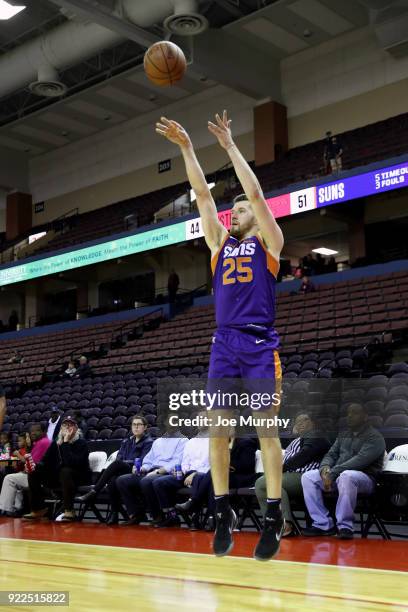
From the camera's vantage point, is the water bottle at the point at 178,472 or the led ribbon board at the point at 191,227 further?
the led ribbon board at the point at 191,227

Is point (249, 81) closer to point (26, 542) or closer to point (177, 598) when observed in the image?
point (26, 542)

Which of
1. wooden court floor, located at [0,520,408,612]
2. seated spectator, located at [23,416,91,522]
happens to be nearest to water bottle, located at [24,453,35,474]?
seated spectator, located at [23,416,91,522]

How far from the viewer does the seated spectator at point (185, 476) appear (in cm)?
732

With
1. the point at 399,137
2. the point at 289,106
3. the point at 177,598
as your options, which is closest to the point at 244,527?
the point at 177,598

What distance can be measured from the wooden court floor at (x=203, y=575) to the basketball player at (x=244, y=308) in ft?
1.08

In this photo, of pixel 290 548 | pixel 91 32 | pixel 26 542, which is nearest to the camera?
pixel 290 548

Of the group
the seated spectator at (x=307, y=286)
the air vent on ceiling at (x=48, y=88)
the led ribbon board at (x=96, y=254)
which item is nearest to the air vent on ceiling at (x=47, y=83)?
the air vent on ceiling at (x=48, y=88)

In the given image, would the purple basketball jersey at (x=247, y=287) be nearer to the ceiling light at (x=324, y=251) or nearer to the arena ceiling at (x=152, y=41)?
the arena ceiling at (x=152, y=41)

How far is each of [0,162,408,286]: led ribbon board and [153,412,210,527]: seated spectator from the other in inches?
384

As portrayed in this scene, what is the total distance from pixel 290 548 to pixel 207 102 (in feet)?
64.4

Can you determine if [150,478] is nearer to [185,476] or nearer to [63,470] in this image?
[185,476]

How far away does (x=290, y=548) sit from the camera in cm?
539

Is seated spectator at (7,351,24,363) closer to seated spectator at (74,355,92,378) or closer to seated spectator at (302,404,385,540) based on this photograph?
seated spectator at (74,355,92,378)

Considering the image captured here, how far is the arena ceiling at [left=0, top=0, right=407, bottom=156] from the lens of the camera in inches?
685
